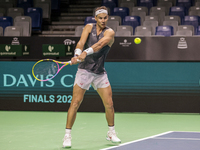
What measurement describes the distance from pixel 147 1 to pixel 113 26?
2.46 m

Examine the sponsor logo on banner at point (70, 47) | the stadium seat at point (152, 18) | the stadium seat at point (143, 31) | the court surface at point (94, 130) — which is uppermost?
the stadium seat at point (152, 18)

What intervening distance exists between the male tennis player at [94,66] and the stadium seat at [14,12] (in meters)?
7.79

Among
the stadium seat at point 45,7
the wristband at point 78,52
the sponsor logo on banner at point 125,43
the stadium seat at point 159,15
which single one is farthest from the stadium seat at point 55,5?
the wristband at point 78,52

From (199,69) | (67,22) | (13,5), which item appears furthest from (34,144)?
(13,5)

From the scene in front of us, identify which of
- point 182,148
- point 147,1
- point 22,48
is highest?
point 147,1

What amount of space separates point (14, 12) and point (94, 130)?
735 cm

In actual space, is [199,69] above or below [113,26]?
below

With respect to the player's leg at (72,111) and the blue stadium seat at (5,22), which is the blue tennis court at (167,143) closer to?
the player's leg at (72,111)

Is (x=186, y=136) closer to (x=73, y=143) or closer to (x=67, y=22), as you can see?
(x=73, y=143)

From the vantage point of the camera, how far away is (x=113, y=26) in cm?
1062

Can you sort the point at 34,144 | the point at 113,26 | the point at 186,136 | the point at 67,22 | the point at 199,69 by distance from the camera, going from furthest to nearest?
the point at 67,22 < the point at 113,26 < the point at 199,69 < the point at 186,136 < the point at 34,144

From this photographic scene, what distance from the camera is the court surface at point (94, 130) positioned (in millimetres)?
5027

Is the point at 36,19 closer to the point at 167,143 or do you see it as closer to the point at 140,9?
the point at 140,9

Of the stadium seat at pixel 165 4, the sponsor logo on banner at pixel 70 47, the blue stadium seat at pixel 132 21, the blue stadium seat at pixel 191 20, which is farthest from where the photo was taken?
the stadium seat at pixel 165 4
